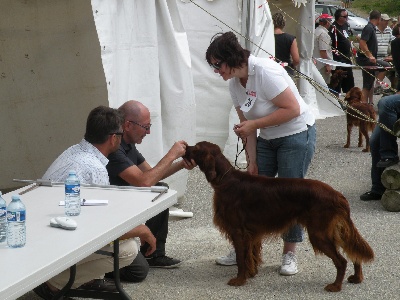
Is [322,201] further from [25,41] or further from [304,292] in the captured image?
[25,41]

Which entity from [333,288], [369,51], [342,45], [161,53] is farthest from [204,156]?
[342,45]

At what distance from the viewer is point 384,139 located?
770 centimetres

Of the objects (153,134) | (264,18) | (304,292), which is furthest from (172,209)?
(264,18)

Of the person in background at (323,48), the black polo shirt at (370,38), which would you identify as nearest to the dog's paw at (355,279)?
the person in background at (323,48)

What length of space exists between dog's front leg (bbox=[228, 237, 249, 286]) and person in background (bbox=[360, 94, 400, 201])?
2828mm

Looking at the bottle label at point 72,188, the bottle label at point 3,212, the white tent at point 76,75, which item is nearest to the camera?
the bottle label at point 3,212

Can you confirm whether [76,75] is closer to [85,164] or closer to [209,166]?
[209,166]

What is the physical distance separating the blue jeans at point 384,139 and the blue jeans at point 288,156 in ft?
8.07

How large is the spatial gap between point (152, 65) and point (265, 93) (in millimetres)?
1946

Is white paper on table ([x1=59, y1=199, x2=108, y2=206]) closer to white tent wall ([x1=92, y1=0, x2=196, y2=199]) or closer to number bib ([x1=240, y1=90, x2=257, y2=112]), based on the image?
number bib ([x1=240, y1=90, x2=257, y2=112])

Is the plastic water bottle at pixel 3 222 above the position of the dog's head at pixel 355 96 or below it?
above

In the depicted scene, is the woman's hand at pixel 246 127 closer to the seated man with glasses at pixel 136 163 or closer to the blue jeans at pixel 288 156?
the blue jeans at pixel 288 156

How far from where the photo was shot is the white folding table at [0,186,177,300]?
9.93 ft

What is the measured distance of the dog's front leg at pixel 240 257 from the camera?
16.7ft
